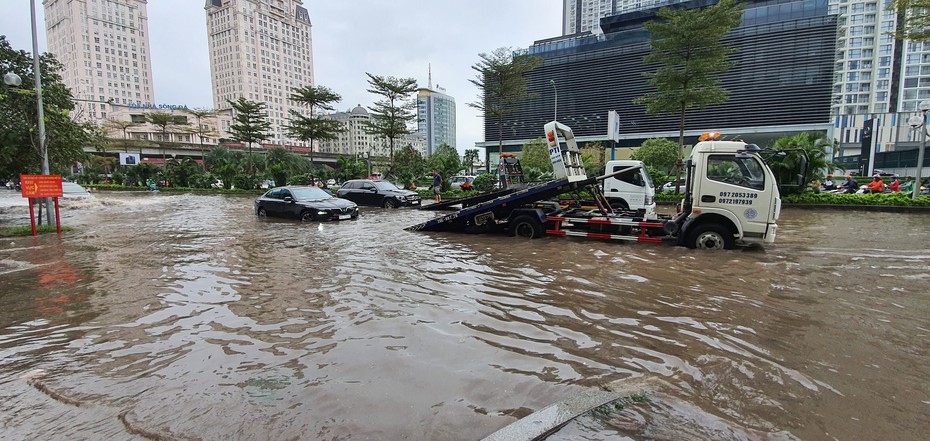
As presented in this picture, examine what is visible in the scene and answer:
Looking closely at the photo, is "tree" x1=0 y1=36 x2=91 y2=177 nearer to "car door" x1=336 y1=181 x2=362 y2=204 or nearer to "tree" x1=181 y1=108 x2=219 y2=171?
"car door" x1=336 y1=181 x2=362 y2=204

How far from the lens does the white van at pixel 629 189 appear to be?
12.5 metres

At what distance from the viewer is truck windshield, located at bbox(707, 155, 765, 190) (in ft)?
26.0

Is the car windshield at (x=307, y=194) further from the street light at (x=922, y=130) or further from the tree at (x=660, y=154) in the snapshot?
the tree at (x=660, y=154)

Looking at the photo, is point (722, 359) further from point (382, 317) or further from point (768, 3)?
point (768, 3)

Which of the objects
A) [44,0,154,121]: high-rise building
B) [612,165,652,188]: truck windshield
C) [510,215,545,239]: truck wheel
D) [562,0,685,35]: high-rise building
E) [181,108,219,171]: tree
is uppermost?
[562,0,685,35]: high-rise building

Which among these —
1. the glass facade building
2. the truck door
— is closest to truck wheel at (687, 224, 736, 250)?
the truck door

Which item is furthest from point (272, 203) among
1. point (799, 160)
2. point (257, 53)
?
point (257, 53)

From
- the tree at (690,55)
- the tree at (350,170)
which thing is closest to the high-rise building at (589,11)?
the tree at (350,170)

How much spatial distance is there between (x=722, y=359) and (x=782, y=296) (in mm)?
2523

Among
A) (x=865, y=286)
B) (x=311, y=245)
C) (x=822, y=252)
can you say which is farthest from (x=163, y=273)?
(x=822, y=252)

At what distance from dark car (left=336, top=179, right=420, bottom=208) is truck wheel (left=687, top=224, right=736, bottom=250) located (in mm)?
13065

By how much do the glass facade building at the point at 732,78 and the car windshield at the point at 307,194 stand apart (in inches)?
1217

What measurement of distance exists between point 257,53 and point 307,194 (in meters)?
123

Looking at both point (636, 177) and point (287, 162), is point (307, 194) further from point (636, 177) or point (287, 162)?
point (287, 162)
